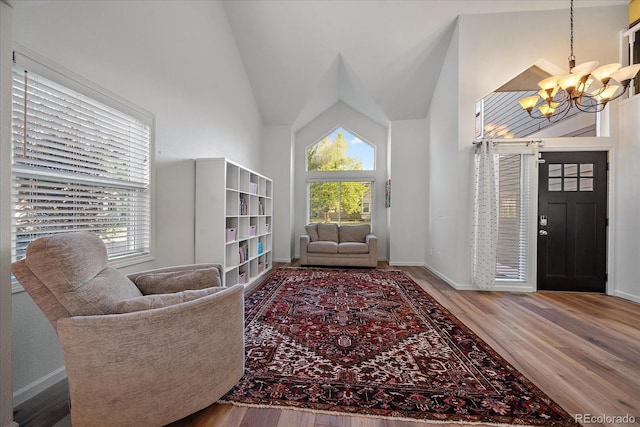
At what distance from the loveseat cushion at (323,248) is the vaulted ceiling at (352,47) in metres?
2.89

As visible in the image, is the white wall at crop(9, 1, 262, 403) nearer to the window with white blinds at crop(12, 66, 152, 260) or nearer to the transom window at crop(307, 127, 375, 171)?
the window with white blinds at crop(12, 66, 152, 260)

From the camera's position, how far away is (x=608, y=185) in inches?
141

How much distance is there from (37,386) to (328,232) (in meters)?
4.59

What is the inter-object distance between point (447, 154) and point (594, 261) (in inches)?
98.4

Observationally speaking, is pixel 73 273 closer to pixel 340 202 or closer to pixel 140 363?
pixel 140 363

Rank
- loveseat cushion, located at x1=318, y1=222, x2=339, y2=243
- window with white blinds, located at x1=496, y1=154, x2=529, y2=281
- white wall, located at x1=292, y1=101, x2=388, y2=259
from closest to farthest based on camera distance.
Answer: window with white blinds, located at x1=496, y1=154, x2=529, y2=281 → loveseat cushion, located at x1=318, y1=222, x2=339, y2=243 → white wall, located at x1=292, y1=101, x2=388, y2=259

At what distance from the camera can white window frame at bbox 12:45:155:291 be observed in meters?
1.52

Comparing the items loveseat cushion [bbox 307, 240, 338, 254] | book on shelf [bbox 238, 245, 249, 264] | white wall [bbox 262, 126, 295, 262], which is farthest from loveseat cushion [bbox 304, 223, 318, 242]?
book on shelf [bbox 238, 245, 249, 264]

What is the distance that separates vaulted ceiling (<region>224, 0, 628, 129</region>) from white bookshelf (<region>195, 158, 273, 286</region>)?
2.09 m

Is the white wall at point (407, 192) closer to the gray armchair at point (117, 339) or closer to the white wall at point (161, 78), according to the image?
the white wall at point (161, 78)

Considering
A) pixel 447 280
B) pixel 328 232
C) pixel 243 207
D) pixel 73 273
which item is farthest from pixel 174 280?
pixel 328 232

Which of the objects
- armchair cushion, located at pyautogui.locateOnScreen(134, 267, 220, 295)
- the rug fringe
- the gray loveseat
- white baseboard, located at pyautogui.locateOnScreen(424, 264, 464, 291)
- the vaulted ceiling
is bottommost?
the rug fringe

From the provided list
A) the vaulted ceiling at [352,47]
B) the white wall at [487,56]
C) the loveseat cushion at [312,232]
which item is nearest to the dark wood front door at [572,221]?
the white wall at [487,56]

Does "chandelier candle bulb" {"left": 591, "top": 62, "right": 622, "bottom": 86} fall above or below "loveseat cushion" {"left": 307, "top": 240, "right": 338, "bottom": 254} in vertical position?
above
